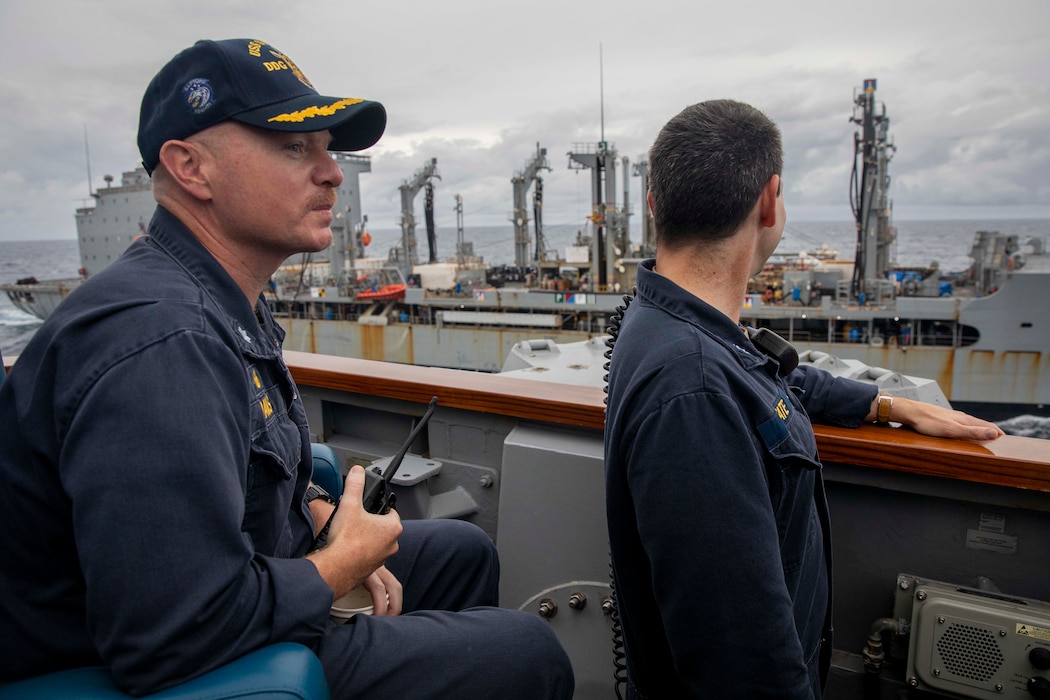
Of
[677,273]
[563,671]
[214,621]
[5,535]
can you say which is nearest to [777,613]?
[563,671]

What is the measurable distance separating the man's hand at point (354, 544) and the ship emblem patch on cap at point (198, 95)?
788 mm

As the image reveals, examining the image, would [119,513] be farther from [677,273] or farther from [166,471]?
[677,273]

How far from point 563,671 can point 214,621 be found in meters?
0.72

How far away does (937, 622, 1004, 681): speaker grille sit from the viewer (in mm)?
1627

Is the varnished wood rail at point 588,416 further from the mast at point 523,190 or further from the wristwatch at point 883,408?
the mast at point 523,190

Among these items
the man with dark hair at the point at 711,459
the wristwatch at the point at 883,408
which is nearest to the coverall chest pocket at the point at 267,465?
the man with dark hair at the point at 711,459

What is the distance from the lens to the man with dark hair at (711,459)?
1175 millimetres

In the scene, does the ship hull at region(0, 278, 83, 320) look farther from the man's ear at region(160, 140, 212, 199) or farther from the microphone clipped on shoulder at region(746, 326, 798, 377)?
the microphone clipped on shoulder at region(746, 326, 798, 377)

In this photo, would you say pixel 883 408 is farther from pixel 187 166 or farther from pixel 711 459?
pixel 187 166

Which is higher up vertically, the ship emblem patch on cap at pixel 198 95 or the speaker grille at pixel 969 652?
the ship emblem patch on cap at pixel 198 95

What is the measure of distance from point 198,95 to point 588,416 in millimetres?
1337

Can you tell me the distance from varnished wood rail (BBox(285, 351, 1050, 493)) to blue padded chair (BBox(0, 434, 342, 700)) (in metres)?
1.20

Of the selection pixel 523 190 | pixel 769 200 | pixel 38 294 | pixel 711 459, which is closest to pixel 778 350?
pixel 769 200

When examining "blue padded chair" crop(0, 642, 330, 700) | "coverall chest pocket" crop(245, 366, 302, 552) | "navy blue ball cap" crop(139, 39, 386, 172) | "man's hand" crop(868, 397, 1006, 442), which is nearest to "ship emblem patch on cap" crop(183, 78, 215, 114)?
"navy blue ball cap" crop(139, 39, 386, 172)
